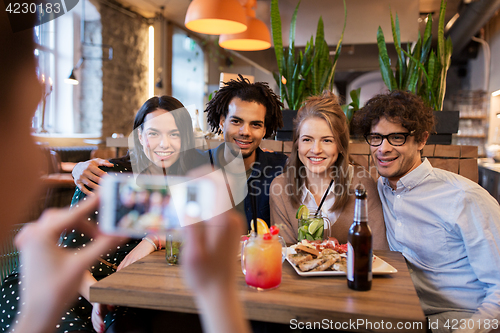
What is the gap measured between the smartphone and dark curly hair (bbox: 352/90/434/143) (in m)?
1.16

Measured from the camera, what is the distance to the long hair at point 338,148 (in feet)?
5.08

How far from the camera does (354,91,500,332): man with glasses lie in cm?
115

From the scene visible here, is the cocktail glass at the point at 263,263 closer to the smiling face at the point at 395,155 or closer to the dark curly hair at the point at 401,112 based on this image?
the smiling face at the point at 395,155

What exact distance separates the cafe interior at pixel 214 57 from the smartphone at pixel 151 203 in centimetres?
123

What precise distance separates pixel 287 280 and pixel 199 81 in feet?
26.1

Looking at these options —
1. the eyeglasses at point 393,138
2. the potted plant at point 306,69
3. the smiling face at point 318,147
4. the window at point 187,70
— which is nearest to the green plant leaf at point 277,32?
the potted plant at point 306,69

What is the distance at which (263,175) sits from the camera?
6.07ft

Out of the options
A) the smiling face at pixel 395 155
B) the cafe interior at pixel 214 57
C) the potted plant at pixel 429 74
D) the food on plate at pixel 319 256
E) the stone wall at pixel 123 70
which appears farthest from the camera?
the stone wall at pixel 123 70

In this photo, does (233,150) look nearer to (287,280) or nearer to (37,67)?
(287,280)

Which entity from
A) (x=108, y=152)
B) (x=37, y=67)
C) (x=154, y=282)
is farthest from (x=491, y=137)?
(x=37, y=67)

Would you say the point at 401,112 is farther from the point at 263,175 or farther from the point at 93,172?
the point at 93,172

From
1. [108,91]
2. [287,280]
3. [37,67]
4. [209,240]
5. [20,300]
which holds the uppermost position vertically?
[108,91]

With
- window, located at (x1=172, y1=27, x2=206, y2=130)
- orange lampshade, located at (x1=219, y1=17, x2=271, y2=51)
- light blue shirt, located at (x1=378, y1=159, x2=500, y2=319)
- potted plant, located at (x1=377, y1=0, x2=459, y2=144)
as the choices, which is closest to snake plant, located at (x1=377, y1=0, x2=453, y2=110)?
potted plant, located at (x1=377, y1=0, x2=459, y2=144)

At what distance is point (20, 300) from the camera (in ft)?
3.90
